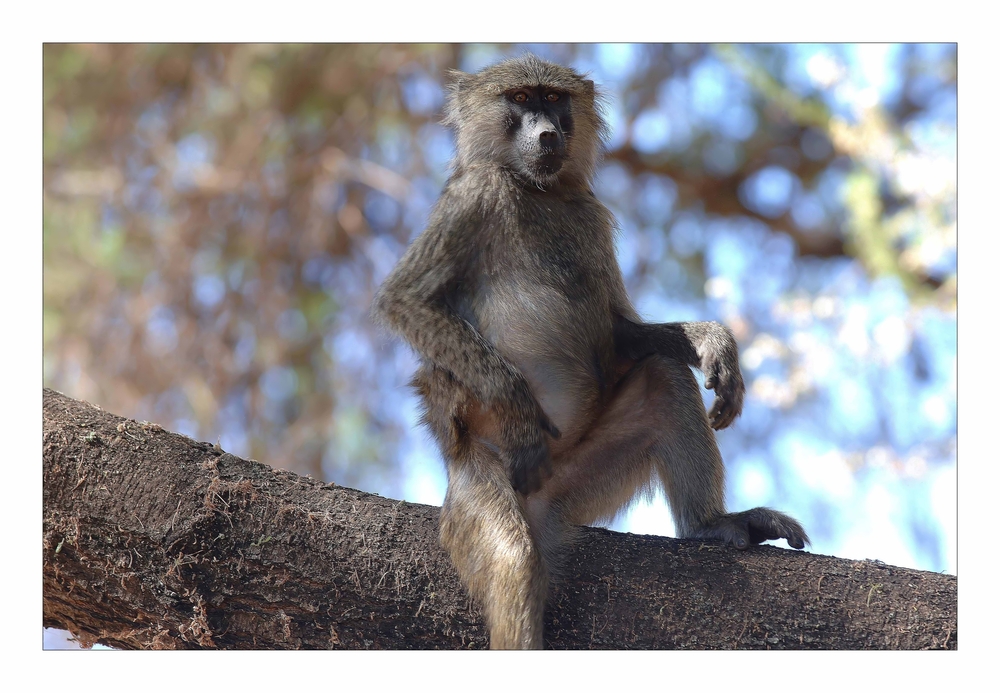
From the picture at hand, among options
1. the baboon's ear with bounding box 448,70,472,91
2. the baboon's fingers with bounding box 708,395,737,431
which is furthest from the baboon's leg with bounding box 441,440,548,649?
the baboon's ear with bounding box 448,70,472,91

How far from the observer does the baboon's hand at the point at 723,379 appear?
4.12 m

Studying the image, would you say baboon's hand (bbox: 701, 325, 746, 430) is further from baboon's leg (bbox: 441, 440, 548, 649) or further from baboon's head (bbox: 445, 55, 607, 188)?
baboon's head (bbox: 445, 55, 607, 188)

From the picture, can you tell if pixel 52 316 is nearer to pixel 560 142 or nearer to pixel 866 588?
pixel 560 142

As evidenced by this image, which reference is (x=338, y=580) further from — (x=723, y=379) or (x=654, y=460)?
(x=723, y=379)

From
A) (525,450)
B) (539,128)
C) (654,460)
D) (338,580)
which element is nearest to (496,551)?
(525,450)

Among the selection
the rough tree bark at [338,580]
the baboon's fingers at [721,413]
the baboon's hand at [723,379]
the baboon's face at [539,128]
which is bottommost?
the rough tree bark at [338,580]

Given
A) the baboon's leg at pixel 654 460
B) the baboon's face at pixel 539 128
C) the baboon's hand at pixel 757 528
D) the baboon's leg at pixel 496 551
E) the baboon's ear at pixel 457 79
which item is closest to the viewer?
the baboon's leg at pixel 496 551

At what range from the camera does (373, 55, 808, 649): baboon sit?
12.9ft

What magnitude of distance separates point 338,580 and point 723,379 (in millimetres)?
1884

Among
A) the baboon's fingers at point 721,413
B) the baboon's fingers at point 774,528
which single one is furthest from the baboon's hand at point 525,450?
the baboon's fingers at point 774,528

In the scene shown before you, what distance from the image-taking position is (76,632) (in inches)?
162

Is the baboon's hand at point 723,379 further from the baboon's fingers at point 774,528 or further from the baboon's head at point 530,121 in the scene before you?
the baboon's head at point 530,121
